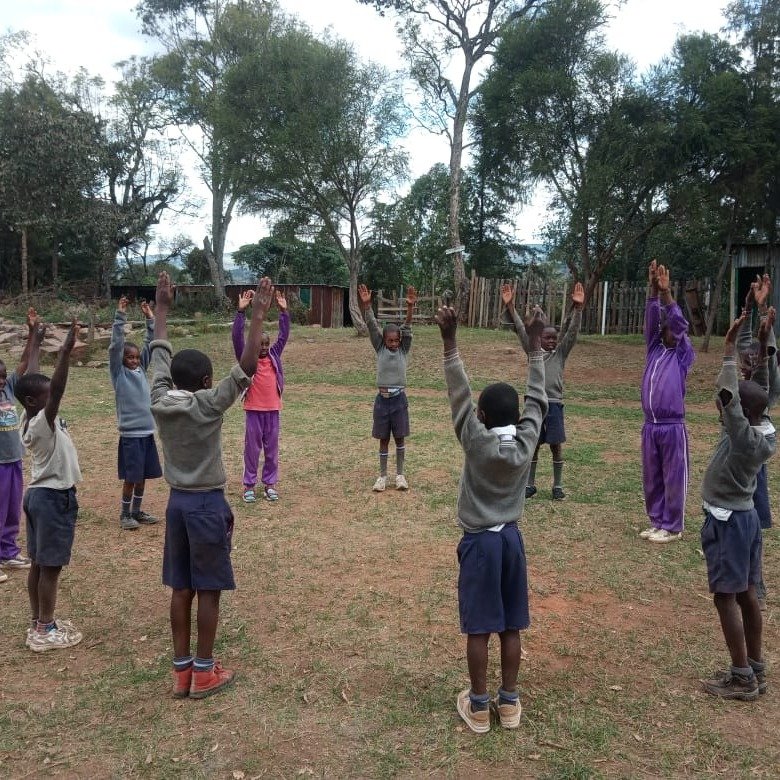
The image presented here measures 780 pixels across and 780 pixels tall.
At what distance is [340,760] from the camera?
325 cm

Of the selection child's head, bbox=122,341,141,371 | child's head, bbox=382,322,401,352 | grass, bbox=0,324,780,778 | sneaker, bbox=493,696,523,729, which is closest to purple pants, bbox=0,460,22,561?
grass, bbox=0,324,780,778

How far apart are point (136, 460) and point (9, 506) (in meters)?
1.18

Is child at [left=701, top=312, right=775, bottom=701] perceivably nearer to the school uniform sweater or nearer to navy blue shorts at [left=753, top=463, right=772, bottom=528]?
navy blue shorts at [left=753, top=463, right=772, bottom=528]

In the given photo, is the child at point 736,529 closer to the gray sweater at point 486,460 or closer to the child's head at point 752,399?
the child's head at point 752,399

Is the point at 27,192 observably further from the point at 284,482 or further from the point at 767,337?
the point at 767,337

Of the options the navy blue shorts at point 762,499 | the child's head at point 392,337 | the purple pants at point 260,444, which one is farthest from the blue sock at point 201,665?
the child's head at point 392,337

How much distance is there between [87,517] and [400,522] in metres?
2.93

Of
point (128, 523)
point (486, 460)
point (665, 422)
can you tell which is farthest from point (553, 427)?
point (486, 460)

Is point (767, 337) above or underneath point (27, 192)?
underneath

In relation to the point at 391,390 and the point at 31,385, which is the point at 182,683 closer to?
the point at 31,385

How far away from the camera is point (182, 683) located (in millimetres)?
3789

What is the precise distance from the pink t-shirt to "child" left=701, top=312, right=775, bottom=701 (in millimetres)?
4546

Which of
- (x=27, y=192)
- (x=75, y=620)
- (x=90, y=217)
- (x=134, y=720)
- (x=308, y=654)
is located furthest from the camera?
(x=90, y=217)

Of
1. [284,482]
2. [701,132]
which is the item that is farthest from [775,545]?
[701,132]
